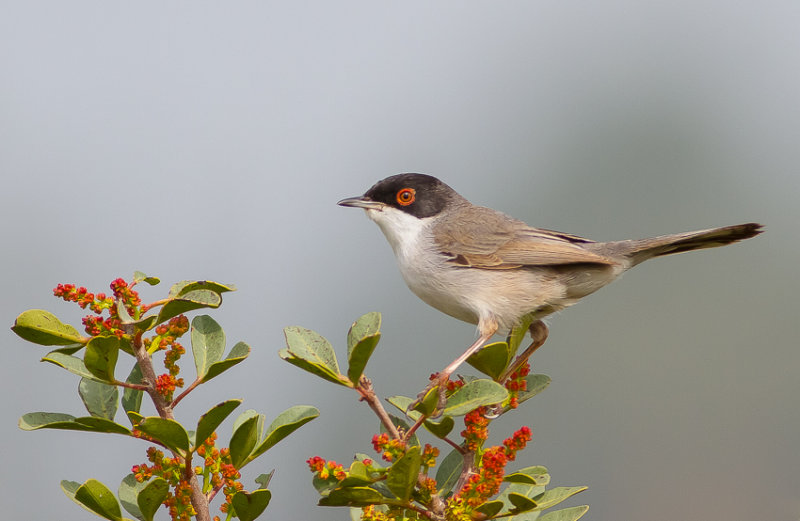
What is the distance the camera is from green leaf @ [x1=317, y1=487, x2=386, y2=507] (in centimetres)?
185

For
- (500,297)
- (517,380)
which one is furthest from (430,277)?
(517,380)

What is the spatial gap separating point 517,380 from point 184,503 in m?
1.19

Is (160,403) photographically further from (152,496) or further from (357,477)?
(357,477)

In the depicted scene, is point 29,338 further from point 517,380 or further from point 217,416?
point 517,380

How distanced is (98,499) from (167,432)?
0.83 ft

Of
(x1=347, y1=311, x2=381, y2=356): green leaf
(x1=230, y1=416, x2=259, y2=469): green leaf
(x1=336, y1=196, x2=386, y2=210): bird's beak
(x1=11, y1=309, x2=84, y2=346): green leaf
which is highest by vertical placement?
(x1=336, y1=196, x2=386, y2=210): bird's beak

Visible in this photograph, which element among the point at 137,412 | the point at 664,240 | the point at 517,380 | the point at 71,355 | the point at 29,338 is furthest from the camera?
→ the point at 664,240

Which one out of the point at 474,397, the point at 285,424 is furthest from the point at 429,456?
the point at 285,424

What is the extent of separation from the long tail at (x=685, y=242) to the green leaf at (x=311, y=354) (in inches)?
102

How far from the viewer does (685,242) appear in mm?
4172

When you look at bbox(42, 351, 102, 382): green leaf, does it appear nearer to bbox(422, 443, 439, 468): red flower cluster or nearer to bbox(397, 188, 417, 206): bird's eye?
bbox(422, 443, 439, 468): red flower cluster

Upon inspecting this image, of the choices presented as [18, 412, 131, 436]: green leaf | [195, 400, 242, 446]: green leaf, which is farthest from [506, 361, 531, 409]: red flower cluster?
[18, 412, 131, 436]: green leaf

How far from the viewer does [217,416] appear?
6.29 feet

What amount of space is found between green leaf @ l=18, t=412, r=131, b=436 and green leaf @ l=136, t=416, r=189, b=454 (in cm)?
9
